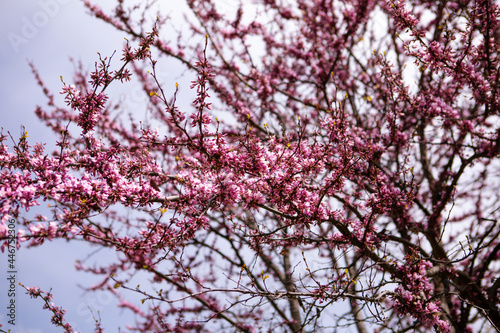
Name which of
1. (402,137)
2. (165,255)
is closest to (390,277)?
(402,137)

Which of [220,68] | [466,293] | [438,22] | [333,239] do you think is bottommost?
[466,293]

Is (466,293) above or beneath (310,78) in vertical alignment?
beneath

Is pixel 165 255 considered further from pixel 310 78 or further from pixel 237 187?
pixel 310 78

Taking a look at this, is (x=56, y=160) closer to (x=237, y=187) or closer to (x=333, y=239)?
(x=237, y=187)

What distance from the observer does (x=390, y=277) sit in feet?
12.8

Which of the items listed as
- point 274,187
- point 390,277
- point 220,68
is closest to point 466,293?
point 390,277

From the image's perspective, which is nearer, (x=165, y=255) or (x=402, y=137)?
(x=165, y=255)

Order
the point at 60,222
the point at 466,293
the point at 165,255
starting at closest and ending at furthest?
the point at 60,222, the point at 165,255, the point at 466,293

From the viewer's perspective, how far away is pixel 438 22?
23.2 ft

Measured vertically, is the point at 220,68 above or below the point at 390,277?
above

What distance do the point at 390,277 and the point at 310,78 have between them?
5.64 m

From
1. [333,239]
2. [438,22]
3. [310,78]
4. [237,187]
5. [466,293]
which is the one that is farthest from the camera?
[310,78]

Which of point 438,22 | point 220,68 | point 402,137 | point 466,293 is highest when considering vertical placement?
point 220,68

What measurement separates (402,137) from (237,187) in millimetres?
3426
